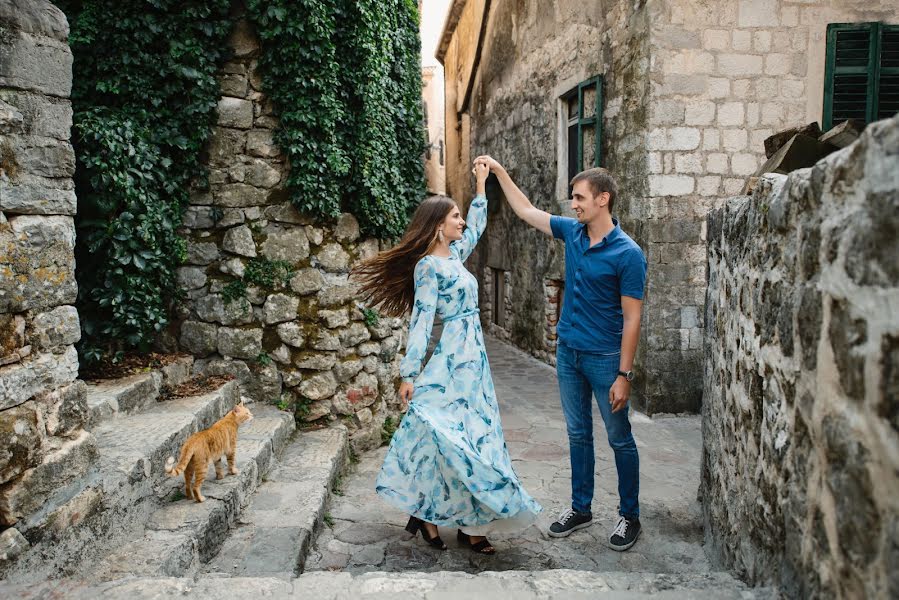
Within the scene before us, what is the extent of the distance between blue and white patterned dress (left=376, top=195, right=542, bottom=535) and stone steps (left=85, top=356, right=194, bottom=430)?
5.32ft

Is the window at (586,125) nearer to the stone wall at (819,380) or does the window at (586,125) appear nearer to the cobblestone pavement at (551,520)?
the cobblestone pavement at (551,520)

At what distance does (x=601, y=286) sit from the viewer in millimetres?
3229

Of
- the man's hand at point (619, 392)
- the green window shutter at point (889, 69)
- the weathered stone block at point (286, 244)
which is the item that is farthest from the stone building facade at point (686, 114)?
the man's hand at point (619, 392)

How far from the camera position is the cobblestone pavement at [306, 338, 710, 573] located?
322 centimetres

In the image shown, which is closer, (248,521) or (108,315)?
(248,521)

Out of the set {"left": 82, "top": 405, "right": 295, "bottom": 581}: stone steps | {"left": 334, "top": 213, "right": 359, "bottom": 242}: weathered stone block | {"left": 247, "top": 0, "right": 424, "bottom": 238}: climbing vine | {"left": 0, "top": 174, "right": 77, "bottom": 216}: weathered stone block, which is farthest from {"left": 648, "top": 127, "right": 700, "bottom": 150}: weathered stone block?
{"left": 0, "top": 174, "right": 77, "bottom": 216}: weathered stone block

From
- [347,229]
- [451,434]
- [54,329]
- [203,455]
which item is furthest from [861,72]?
[54,329]

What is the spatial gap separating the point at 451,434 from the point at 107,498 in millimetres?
1533

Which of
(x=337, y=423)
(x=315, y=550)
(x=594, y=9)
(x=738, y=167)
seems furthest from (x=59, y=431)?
(x=594, y=9)

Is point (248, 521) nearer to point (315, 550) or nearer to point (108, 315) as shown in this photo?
point (315, 550)

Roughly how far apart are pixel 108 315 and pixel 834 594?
426cm

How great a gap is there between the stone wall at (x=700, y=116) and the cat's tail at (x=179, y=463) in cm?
483

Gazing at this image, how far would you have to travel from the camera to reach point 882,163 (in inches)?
52.7

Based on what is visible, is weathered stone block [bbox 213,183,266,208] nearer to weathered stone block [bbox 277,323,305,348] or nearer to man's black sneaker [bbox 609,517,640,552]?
weathered stone block [bbox 277,323,305,348]
